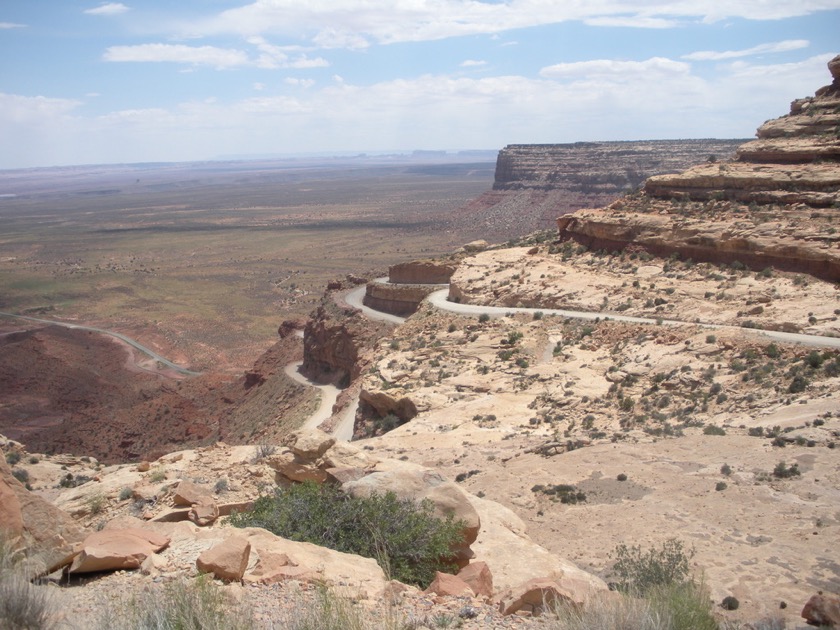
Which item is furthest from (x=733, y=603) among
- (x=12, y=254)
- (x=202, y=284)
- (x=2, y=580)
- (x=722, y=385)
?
(x=12, y=254)

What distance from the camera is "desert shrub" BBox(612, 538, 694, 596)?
10711 millimetres

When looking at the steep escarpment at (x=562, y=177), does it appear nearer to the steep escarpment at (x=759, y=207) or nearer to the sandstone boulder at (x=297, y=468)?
the steep escarpment at (x=759, y=207)

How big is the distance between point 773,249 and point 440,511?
23.7m

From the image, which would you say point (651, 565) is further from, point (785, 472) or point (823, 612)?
point (785, 472)

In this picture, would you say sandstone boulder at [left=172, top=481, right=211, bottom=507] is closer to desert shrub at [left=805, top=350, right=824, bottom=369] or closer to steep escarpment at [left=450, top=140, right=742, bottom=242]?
desert shrub at [left=805, top=350, right=824, bottom=369]

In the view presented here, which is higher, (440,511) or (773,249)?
(773,249)

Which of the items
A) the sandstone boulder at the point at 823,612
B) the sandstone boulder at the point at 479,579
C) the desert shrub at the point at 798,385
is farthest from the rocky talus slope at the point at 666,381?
the sandstone boulder at the point at 479,579

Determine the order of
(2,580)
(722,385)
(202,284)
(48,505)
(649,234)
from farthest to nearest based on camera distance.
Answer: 1. (202,284)
2. (649,234)
3. (722,385)
4. (48,505)
5. (2,580)

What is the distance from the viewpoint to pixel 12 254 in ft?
400

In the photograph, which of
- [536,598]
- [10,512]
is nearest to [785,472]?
[536,598]

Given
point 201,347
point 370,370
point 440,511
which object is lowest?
point 201,347

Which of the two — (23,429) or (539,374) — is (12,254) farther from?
(539,374)

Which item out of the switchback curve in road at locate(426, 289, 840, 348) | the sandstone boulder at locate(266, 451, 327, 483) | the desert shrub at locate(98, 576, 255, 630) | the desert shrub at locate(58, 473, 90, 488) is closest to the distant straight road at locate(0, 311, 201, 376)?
the switchback curve in road at locate(426, 289, 840, 348)

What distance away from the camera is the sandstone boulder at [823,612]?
8.55 m
